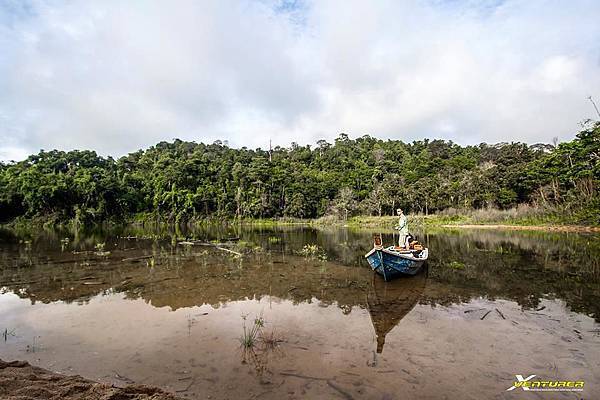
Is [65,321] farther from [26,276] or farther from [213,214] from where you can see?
[213,214]

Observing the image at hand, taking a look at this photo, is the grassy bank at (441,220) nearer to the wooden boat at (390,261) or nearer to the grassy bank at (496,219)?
the grassy bank at (496,219)

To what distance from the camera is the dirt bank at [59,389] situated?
3.25 meters

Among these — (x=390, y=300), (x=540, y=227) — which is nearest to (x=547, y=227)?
(x=540, y=227)

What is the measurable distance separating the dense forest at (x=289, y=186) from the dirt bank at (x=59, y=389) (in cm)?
3408

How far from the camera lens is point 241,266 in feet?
40.7

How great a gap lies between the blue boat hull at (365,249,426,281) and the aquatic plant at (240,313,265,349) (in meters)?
3.97

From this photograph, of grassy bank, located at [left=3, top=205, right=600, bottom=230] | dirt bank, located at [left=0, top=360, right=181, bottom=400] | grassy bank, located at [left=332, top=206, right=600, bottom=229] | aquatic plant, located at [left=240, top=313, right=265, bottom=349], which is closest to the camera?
dirt bank, located at [left=0, top=360, right=181, bottom=400]

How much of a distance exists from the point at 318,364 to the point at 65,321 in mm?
5103

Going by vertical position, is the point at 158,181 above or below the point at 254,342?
above

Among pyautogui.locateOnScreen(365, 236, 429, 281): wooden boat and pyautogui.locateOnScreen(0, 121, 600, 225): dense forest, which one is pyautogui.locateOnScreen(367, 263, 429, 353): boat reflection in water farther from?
pyautogui.locateOnScreen(0, 121, 600, 225): dense forest

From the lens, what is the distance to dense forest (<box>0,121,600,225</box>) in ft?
113

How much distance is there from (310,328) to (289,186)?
158 ft

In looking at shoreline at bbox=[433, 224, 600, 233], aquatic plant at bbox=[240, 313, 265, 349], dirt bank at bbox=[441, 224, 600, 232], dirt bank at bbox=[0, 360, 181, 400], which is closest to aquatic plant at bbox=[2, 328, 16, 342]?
dirt bank at bbox=[0, 360, 181, 400]

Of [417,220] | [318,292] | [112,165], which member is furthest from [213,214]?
[318,292]
